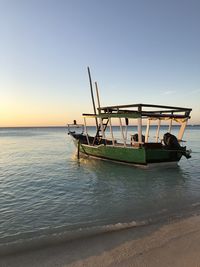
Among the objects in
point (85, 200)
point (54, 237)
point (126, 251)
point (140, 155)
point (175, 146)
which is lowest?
point (85, 200)

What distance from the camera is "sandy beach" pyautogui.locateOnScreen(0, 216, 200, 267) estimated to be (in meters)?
4.75

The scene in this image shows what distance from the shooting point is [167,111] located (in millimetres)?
16641

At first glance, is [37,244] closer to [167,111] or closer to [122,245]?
[122,245]

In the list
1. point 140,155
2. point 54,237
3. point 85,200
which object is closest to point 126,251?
point 54,237

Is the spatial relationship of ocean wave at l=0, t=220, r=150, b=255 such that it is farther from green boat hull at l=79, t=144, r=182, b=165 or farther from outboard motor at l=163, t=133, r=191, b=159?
outboard motor at l=163, t=133, r=191, b=159

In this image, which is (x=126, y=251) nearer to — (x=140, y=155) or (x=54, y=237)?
(x=54, y=237)

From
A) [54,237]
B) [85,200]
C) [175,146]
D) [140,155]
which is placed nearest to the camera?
[54,237]

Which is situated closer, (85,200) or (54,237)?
(54,237)

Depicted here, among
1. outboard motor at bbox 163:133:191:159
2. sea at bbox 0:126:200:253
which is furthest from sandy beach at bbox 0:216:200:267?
outboard motor at bbox 163:133:191:159

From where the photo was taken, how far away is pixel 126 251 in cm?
521

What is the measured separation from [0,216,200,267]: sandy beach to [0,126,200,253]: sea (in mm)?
473

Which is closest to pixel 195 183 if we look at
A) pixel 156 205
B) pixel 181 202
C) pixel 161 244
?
pixel 181 202

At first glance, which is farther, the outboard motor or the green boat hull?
the outboard motor

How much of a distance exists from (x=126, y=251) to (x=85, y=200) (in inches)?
169
